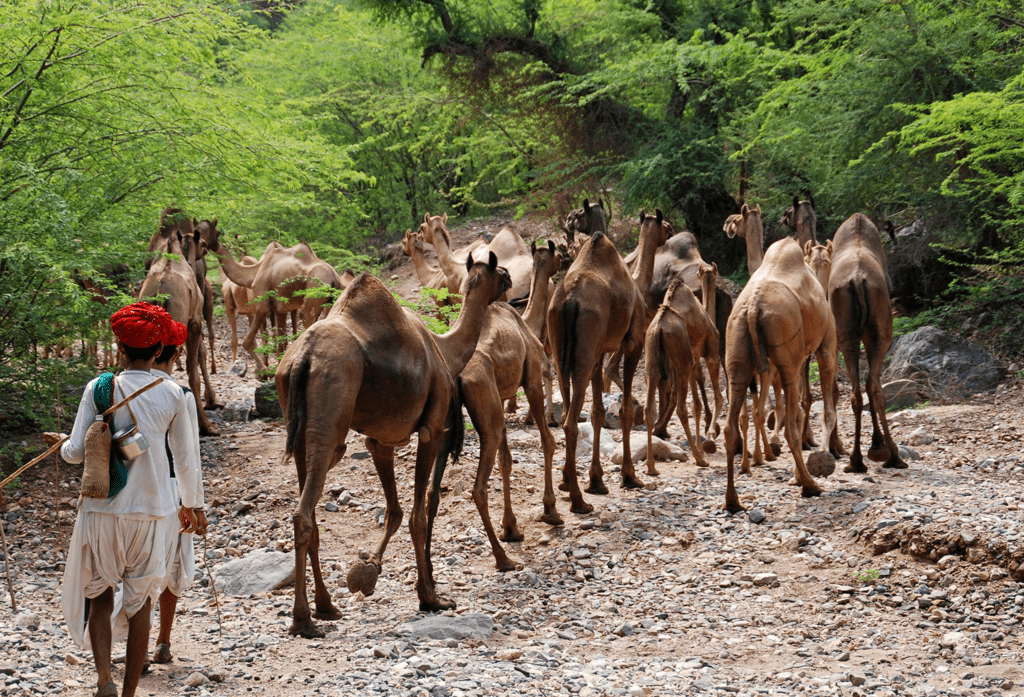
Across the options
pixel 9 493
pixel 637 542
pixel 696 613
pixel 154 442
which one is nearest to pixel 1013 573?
pixel 696 613

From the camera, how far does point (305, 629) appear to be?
5.71 meters

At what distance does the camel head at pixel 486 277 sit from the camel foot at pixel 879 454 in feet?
16.1

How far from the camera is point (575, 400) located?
866 centimetres

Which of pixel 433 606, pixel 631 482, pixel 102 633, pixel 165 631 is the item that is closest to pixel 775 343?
pixel 631 482

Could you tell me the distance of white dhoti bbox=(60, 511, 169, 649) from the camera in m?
4.38

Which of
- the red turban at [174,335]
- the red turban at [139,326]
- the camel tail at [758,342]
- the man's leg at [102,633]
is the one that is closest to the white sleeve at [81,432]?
the red turban at [139,326]

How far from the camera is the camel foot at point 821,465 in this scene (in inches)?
365

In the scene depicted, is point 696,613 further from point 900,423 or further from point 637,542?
point 900,423

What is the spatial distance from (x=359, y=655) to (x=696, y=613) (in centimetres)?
258

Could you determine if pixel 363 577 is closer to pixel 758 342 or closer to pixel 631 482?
pixel 631 482

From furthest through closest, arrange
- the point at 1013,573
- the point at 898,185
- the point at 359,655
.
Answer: the point at 898,185 → the point at 1013,573 → the point at 359,655

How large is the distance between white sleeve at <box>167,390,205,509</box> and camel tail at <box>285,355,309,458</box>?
93 centimetres

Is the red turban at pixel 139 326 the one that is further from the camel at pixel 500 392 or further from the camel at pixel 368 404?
the camel at pixel 500 392

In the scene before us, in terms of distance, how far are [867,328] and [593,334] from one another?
336 cm
